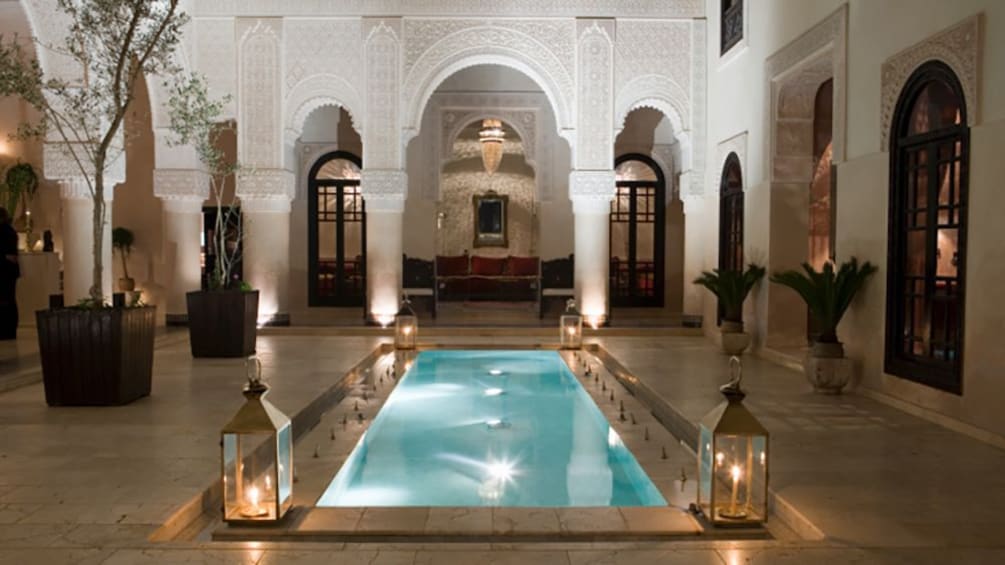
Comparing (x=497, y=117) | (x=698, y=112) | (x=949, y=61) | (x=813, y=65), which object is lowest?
(x=949, y=61)

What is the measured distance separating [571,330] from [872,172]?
3742 millimetres

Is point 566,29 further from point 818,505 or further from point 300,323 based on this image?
point 818,505

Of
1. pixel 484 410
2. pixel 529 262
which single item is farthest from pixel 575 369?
pixel 529 262

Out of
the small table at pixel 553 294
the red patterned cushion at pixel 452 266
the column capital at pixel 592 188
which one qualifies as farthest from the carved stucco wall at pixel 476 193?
the column capital at pixel 592 188

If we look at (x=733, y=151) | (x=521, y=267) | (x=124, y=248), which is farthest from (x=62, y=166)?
(x=521, y=267)

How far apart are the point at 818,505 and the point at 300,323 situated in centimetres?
820

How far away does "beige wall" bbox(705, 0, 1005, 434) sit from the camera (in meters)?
4.57

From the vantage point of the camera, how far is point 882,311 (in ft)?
18.9

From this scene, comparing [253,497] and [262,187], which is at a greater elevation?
[262,187]

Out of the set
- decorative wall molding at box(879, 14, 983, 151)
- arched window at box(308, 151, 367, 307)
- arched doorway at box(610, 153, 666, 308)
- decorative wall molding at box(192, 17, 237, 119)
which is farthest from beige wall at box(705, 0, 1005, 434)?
arched window at box(308, 151, 367, 307)

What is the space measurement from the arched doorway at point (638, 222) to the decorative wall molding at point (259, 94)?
5.54m

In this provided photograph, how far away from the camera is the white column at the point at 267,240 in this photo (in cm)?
1001

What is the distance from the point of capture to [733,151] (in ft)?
29.4

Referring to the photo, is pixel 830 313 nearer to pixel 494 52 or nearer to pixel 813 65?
pixel 813 65
